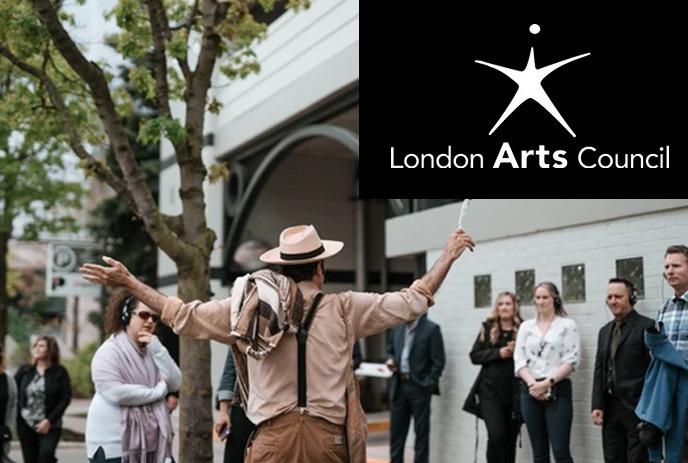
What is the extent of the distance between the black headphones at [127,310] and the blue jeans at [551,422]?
12.9 feet

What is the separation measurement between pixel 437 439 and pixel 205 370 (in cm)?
347

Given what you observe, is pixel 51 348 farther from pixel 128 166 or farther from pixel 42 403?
pixel 128 166

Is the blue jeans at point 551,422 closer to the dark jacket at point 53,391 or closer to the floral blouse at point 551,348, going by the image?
the floral blouse at point 551,348

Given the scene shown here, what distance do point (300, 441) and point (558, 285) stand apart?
5.48m

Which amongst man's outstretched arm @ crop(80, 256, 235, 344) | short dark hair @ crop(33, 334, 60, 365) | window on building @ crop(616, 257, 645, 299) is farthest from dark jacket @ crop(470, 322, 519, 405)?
man's outstretched arm @ crop(80, 256, 235, 344)

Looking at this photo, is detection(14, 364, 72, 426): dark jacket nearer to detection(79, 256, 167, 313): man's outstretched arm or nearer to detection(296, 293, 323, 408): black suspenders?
detection(79, 256, 167, 313): man's outstretched arm

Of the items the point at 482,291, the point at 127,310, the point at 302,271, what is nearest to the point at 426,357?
the point at 482,291

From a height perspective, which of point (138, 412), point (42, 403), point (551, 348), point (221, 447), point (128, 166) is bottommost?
point (221, 447)

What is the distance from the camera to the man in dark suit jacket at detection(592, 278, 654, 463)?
8094 mm

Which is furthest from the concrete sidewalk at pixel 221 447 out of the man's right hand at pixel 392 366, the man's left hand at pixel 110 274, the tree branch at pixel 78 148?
the man's left hand at pixel 110 274

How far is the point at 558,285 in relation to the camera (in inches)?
398

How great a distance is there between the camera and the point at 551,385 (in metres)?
9.17

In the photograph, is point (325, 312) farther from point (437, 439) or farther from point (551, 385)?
point (437, 439)

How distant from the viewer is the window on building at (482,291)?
441 inches
